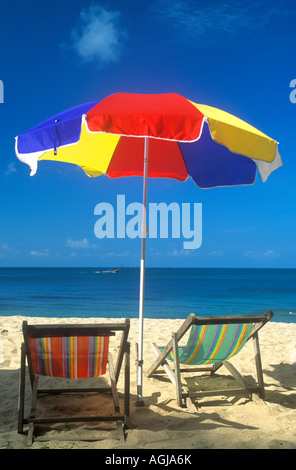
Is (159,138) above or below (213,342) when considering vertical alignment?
above

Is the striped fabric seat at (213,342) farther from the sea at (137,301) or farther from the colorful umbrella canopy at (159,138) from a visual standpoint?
the sea at (137,301)

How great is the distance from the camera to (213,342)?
361 centimetres

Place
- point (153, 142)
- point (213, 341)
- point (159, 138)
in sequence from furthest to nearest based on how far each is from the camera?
point (153, 142) < point (213, 341) < point (159, 138)

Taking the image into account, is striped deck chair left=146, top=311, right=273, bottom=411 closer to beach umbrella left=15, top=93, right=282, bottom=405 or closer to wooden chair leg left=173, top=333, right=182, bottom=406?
wooden chair leg left=173, top=333, right=182, bottom=406

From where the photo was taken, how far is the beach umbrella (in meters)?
2.88

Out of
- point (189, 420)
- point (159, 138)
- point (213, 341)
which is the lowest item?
point (189, 420)

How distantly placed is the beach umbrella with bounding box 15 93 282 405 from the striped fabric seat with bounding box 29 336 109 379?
1.90ft

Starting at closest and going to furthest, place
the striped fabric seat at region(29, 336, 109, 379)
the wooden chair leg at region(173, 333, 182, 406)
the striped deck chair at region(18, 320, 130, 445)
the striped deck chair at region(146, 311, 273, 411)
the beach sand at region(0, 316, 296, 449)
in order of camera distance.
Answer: the beach sand at region(0, 316, 296, 449)
the striped deck chair at region(18, 320, 130, 445)
the striped fabric seat at region(29, 336, 109, 379)
the striped deck chair at region(146, 311, 273, 411)
the wooden chair leg at region(173, 333, 182, 406)

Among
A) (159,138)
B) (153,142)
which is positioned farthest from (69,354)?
(153,142)

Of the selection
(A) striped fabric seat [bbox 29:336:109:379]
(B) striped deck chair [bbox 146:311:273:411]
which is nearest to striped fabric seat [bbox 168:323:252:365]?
(B) striped deck chair [bbox 146:311:273:411]

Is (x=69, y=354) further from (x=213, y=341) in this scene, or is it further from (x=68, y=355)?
(x=213, y=341)

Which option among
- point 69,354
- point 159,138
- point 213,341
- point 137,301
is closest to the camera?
point 159,138

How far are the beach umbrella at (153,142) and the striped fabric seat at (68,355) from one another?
580 mm

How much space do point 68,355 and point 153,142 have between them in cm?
274
